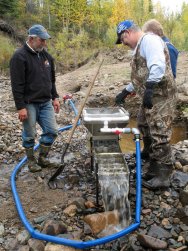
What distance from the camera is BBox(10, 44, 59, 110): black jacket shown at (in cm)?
376

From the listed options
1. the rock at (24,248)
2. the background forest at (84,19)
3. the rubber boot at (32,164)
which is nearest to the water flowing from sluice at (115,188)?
the rock at (24,248)

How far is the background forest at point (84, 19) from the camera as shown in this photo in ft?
64.4

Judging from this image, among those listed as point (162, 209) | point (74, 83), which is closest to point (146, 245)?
point (162, 209)

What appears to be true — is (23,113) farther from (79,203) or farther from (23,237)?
(23,237)

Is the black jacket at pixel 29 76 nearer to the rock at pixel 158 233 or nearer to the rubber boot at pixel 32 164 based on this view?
the rubber boot at pixel 32 164

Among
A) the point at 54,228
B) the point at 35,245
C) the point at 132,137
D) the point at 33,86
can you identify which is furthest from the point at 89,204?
the point at 132,137

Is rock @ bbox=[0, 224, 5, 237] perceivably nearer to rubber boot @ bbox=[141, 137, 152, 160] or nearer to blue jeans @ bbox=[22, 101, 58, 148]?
blue jeans @ bbox=[22, 101, 58, 148]

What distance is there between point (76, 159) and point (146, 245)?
2.31m

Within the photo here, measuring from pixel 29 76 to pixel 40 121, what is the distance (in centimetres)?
72

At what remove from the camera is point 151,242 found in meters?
2.87

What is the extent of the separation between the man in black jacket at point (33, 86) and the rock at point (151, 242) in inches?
81.0

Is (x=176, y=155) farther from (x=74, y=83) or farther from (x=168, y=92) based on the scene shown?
(x=74, y=83)

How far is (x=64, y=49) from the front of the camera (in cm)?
1923

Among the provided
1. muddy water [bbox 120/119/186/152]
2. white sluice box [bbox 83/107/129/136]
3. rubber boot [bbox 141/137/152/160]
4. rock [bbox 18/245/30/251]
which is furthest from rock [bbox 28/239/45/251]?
muddy water [bbox 120/119/186/152]
